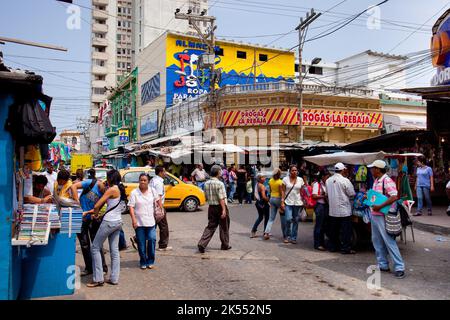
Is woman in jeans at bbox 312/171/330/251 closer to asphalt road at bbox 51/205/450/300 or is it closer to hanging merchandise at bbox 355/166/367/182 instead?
asphalt road at bbox 51/205/450/300

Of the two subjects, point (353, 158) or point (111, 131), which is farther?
point (111, 131)

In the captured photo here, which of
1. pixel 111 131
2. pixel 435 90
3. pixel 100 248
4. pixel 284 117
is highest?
pixel 111 131

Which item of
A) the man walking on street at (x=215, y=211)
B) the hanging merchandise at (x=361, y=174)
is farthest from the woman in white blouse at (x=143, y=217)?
the hanging merchandise at (x=361, y=174)

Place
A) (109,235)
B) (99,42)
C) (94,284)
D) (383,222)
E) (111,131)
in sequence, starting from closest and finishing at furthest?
(94,284) → (109,235) → (383,222) → (111,131) → (99,42)

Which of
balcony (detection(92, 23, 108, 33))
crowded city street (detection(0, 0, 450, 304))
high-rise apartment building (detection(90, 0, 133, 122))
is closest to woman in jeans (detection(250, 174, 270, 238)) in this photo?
crowded city street (detection(0, 0, 450, 304))

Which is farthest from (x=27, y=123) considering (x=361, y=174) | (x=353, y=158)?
(x=361, y=174)

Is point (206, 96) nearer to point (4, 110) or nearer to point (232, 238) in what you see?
point (232, 238)

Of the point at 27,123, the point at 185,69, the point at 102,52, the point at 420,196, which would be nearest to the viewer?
the point at 27,123

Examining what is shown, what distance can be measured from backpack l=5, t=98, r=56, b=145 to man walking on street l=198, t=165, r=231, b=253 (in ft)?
13.5

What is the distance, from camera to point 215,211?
810cm

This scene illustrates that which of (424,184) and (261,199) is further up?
(424,184)

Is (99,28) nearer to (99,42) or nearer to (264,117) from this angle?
(99,42)

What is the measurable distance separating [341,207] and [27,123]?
595 cm

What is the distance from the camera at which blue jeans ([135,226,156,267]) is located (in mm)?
6591
